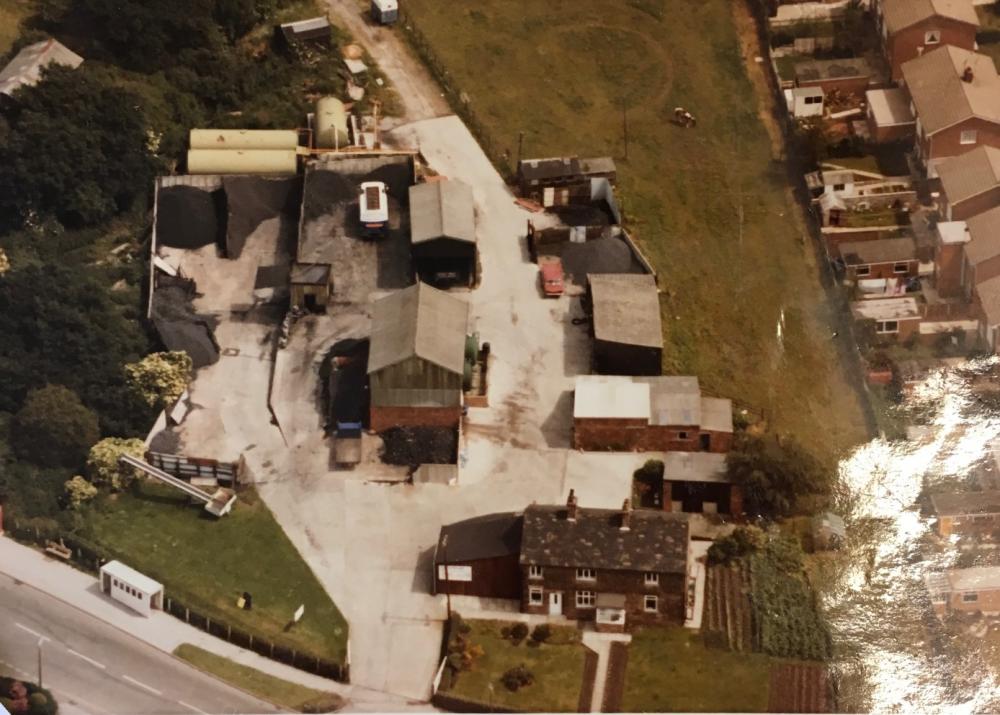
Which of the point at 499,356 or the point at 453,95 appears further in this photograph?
the point at 453,95

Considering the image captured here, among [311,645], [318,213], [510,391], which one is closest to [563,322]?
[510,391]

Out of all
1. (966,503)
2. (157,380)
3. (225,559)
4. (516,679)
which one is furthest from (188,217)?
(966,503)

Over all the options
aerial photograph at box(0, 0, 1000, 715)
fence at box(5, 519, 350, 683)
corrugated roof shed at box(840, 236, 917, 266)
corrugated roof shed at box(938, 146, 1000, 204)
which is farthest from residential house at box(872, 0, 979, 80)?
fence at box(5, 519, 350, 683)

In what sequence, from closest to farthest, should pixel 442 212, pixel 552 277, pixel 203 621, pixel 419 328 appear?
pixel 203 621
pixel 419 328
pixel 552 277
pixel 442 212

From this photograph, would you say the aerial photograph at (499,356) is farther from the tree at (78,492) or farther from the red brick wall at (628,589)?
the tree at (78,492)

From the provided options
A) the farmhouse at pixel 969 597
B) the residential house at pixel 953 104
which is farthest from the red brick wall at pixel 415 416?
the residential house at pixel 953 104

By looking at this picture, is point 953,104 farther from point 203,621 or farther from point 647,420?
point 203,621
